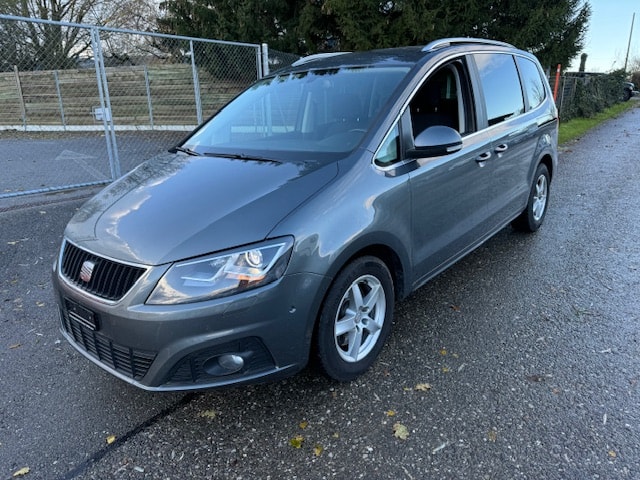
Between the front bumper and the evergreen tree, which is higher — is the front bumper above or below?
below

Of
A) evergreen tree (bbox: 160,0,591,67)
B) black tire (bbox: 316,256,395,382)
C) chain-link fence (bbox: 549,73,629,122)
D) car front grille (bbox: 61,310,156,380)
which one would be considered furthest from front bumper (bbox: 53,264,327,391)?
chain-link fence (bbox: 549,73,629,122)

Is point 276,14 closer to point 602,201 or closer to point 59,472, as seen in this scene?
point 602,201

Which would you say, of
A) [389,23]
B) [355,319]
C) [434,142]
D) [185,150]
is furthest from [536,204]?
[389,23]

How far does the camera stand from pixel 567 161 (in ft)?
32.7

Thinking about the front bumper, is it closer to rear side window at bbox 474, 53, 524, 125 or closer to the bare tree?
rear side window at bbox 474, 53, 524, 125

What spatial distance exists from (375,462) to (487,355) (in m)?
1.20

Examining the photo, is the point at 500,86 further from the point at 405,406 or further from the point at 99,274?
the point at 99,274

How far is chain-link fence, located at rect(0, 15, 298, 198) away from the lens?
11.1m

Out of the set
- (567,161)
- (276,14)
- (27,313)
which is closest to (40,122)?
(276,14)

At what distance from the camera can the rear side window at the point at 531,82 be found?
4.66 metres

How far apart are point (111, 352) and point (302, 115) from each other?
2015 mm

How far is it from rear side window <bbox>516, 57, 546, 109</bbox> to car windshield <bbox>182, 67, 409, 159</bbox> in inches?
81.1

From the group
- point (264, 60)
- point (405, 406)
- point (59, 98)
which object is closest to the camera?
point (405, 406)

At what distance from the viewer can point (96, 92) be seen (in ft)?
48.6
